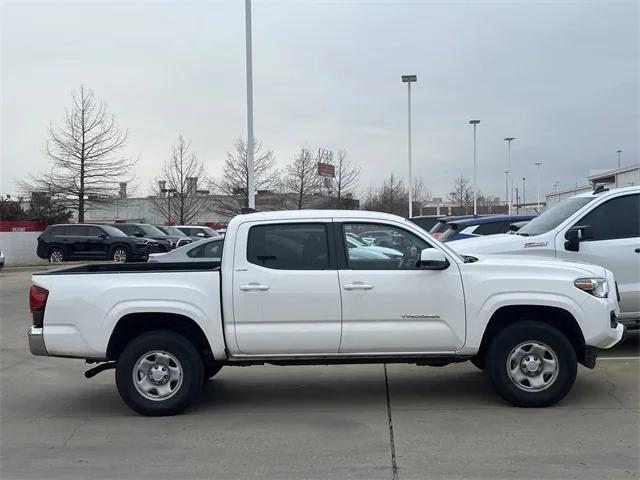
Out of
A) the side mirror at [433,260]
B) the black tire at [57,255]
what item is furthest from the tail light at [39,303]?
the black tire at [57,255]

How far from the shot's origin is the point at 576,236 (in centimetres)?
788

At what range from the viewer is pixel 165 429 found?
18.0ft

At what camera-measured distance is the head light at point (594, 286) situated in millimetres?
5750

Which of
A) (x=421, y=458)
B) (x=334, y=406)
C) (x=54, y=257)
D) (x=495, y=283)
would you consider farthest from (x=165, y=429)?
(x=54, y=257)

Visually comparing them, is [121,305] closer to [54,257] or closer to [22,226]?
[54,257]

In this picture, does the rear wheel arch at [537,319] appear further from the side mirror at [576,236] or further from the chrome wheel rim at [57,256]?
the chrome wheel rim at [57,256]

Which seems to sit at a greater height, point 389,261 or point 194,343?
point 389,261

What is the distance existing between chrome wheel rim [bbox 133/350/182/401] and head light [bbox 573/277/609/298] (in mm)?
3775

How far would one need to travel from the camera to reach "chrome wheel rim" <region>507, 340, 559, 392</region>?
226 inches

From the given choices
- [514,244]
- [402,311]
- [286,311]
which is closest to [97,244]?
[514,244]

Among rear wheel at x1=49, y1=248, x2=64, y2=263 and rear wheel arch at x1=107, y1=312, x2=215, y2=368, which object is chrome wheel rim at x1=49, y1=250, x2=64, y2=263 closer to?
rear wheel at x1=49, y1=248, x2=64, y2=263

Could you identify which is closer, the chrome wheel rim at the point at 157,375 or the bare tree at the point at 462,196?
the chrome wheel rim at the point at 157,375

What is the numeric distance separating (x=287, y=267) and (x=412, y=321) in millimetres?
1250

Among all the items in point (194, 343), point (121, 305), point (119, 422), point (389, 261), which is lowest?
point (119, 422)
